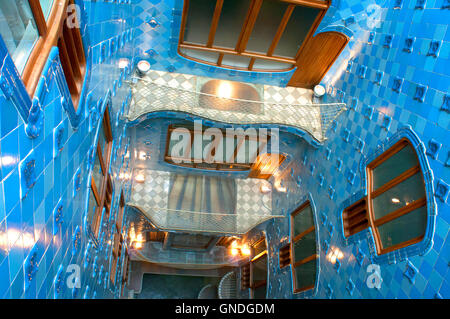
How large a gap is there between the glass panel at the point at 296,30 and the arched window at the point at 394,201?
3.21 m

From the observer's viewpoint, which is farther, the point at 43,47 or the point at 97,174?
the point at 97,174

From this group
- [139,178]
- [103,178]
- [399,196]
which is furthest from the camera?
[139,178]

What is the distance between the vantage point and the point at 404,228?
195 inches

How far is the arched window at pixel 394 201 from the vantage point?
476 cm

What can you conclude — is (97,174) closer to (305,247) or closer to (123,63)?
(123,63)

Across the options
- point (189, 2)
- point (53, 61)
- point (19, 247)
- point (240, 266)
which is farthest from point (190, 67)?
point (240, 266)

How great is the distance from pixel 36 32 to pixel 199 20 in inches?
193

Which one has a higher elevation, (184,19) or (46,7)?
(184,19)

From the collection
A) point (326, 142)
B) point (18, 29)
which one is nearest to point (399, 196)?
point (326, 142)

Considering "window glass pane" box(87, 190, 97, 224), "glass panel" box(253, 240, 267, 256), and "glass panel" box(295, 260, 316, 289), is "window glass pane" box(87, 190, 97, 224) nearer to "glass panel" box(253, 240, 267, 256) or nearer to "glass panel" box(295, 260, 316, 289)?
"glass panel" box(295, 260, 316, 289)

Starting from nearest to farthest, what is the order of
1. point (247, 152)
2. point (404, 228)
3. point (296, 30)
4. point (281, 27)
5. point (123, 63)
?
point (404, 228) → point (123, 63) → point (281, 27) → point (296, 30) → point (247, 152)

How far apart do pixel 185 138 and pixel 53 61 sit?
6.75 meters

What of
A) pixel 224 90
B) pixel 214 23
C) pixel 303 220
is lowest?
pixel 303 220

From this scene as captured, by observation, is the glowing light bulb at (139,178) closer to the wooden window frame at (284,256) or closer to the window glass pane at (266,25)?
the wooden window frame at (284,256)
